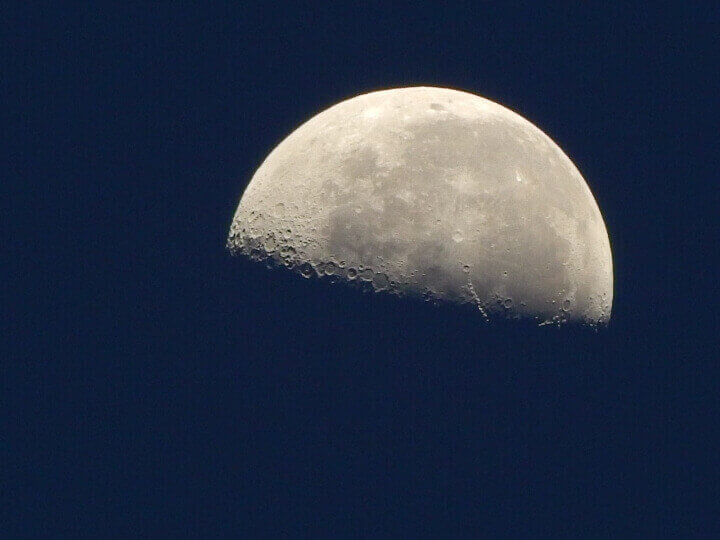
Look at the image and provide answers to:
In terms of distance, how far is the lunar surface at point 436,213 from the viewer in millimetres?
8492

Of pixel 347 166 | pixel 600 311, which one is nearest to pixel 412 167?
pixel 347 166

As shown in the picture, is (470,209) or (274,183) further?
(274,183)

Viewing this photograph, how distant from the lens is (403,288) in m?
8.45

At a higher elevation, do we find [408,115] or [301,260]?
[408,115]

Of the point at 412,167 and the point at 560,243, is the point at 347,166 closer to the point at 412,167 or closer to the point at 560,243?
the point at 412,167

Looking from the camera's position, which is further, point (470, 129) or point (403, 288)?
point (470, 129)

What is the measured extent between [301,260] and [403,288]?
694 millimetres

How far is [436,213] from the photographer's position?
8531mm

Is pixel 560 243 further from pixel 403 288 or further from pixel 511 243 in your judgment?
pixel 403 288

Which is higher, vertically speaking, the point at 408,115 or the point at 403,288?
the point at 408,115

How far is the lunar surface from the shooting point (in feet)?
27.9

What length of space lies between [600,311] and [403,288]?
1.59 metres

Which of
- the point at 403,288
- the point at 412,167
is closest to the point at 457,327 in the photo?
the point at 403,288

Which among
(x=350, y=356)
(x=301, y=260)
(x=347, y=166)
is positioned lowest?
(x=350, y=356)
